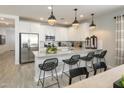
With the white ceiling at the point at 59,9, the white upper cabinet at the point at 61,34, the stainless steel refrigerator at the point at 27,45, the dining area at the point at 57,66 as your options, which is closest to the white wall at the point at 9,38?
the stainless steel refrigerator at the point at 27,45

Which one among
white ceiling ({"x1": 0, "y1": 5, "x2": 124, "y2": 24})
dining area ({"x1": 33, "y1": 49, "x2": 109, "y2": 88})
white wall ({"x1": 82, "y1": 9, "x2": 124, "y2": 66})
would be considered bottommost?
dining area ({"x1": 33, "y1": 49, "x2": 109, "y2": 88})

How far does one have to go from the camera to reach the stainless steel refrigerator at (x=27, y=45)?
5.75m

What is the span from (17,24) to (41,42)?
1711 millimetres

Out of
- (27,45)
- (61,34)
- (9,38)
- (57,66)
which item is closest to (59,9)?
(57,66)

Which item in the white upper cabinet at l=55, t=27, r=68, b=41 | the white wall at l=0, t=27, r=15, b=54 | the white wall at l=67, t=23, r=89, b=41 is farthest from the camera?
the white wall at l=0, t=27, r=15, b=54

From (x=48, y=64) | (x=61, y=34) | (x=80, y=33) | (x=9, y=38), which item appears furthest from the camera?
(x=9, y=38)

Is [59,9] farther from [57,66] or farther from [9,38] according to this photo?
[9,38]

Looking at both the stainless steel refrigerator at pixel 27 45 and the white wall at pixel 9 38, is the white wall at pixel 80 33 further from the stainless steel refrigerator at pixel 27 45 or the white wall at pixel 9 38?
the white wall at pixel 9 38

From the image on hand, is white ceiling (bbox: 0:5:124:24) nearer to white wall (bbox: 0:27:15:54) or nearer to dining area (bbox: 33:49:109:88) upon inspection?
dining area (bbox: 33:49:109:88)

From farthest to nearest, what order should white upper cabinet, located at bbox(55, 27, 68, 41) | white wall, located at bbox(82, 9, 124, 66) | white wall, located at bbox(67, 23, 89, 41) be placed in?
white upper cabinet, located at bbox(55, 27, 68, 41), white wall, located at bbox(67, 23, 89, 41), white wall, located at bbox(82, 9, 124, 66)

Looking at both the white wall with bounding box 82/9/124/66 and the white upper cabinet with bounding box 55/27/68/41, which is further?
the white upper cabinet with bounding box 55/27/68/41

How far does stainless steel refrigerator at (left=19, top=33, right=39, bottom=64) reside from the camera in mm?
5754

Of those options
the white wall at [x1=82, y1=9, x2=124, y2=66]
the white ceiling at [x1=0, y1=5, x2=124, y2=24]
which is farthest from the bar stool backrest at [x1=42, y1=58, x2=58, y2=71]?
the white wall at [x1=82, y1=9, x2=124, y2=66]

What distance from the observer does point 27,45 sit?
598 centimetres
